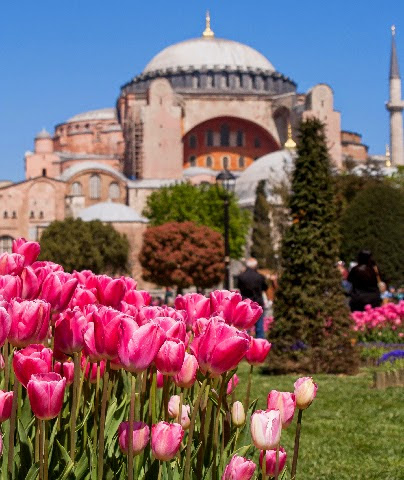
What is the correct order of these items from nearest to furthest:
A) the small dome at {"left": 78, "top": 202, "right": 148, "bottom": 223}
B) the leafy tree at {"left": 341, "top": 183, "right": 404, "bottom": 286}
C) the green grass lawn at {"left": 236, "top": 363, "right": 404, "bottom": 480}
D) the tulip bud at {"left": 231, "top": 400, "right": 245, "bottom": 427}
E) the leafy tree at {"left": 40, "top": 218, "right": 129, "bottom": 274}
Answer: the tulip bud at {"left": 231, "top": 400, "right": 245, "bottom": 427}
the green grass lawn at {"left": 236, "top": 363, "right": 404, "bottom": 480}
the leafy tree at {"left": 341, "top": 183, "right": 404, "bottom": 286}
the leafy tree at {"left": 40, "top": 218, "right": 129, "bottom": 274}
the small dome at {"left": 78, "top": 202, "right": 148, "bottom": 223}

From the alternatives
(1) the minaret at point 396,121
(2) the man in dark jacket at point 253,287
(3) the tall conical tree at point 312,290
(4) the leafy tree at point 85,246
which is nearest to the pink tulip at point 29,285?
(3) the tall conical tree at point 312,290

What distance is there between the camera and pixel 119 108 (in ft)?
238

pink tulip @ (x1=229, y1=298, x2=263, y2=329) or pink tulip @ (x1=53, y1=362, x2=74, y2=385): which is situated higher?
pink tulip @ (x1=229, y1=298, x2=263, y2=329)

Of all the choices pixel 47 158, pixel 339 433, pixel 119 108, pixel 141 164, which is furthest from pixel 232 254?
pixel 339 433

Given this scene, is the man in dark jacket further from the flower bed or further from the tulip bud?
the tulip bud

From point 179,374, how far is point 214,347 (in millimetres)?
215

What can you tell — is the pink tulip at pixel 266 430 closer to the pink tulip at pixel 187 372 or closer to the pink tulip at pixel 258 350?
the pink tulip at pixel 187 372

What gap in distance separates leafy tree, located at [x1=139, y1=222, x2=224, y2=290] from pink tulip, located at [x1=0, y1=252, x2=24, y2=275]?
110 feet

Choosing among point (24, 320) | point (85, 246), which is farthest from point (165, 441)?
point (85, 246)

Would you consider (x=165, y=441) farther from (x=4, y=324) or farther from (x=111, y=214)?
(x=111, y=214)

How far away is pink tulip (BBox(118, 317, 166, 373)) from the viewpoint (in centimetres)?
202

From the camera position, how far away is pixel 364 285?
11328mm

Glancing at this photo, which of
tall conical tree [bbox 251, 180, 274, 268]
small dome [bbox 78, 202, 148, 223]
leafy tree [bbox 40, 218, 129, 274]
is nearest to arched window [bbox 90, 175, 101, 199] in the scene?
small dome [bbox 78, 202, 148, 223]

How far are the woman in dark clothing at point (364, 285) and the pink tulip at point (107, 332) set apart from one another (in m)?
8.82
